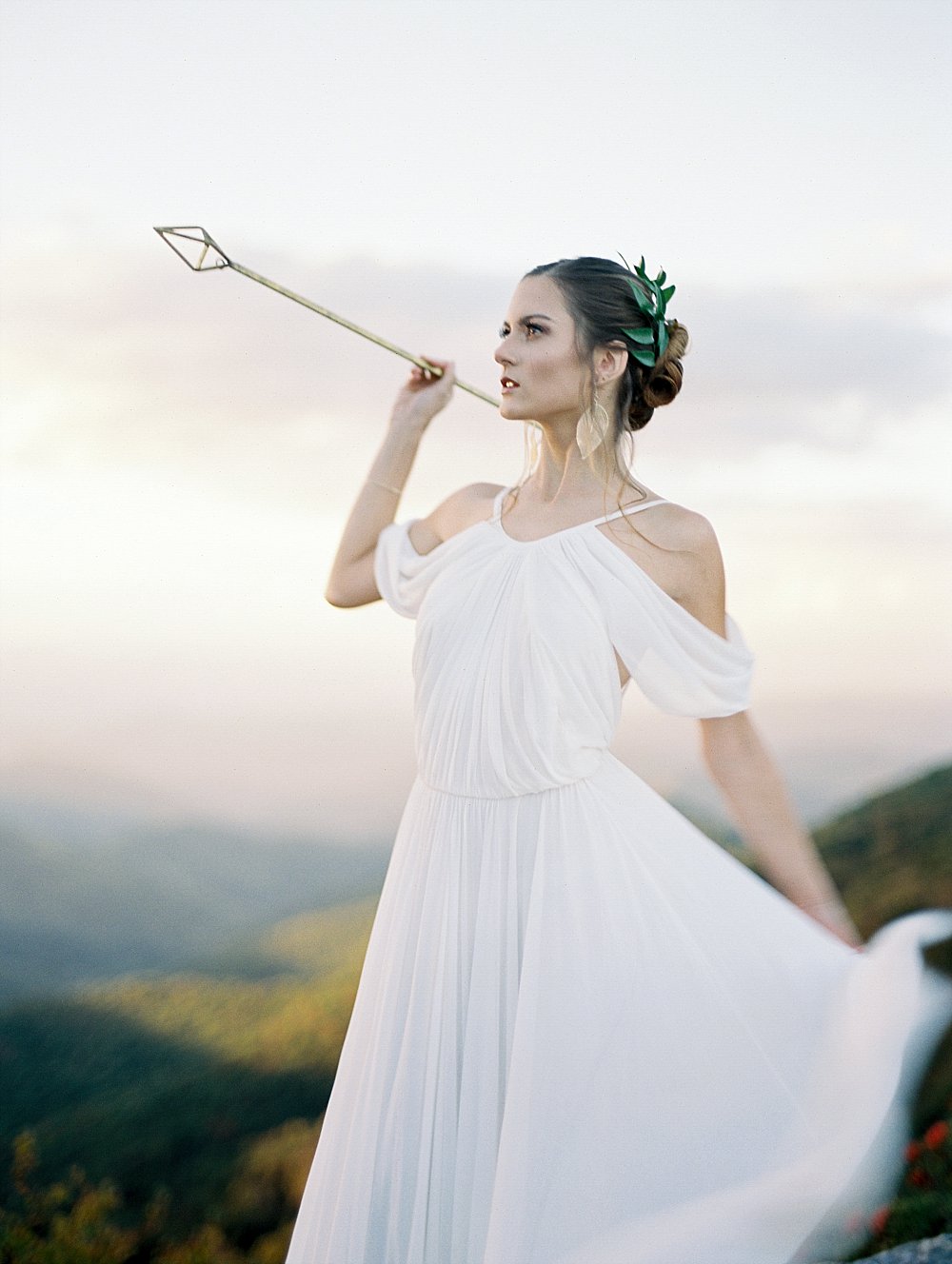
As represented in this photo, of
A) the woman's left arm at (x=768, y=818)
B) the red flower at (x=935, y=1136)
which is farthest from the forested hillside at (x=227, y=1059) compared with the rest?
the woman's left arm at (x=768, y=818)

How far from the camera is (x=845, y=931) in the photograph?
2.11m

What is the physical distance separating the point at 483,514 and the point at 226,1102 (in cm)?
224

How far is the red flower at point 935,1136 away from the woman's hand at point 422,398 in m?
2.11

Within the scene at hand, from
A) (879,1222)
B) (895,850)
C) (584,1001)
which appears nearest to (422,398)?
(584,1001)

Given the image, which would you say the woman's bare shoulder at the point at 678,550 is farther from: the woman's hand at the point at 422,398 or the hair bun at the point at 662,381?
the woman's hand at the point at 422,398

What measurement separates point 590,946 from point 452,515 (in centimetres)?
81

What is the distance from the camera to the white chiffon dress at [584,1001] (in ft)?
6.12

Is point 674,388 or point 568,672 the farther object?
point 674,388

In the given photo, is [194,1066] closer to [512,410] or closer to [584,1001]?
[584,1001]

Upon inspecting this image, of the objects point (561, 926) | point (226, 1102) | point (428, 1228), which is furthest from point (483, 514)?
point (226, 1102)

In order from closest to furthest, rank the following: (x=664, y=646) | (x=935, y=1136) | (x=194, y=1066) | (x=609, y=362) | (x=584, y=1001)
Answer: (x=584, y=1001)
(x=664, y=646)
(x=609, y=362)
(x=935, y=1136)
(x=194, y=1066)

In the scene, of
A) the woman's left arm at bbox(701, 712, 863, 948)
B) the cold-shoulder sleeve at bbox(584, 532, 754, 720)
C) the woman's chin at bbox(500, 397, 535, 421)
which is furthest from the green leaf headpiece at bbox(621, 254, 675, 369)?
the woman's left arm at bbox(701, 712, 863, 948)

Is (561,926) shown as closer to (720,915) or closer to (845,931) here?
(720,915)

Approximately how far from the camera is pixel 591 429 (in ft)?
7.09
